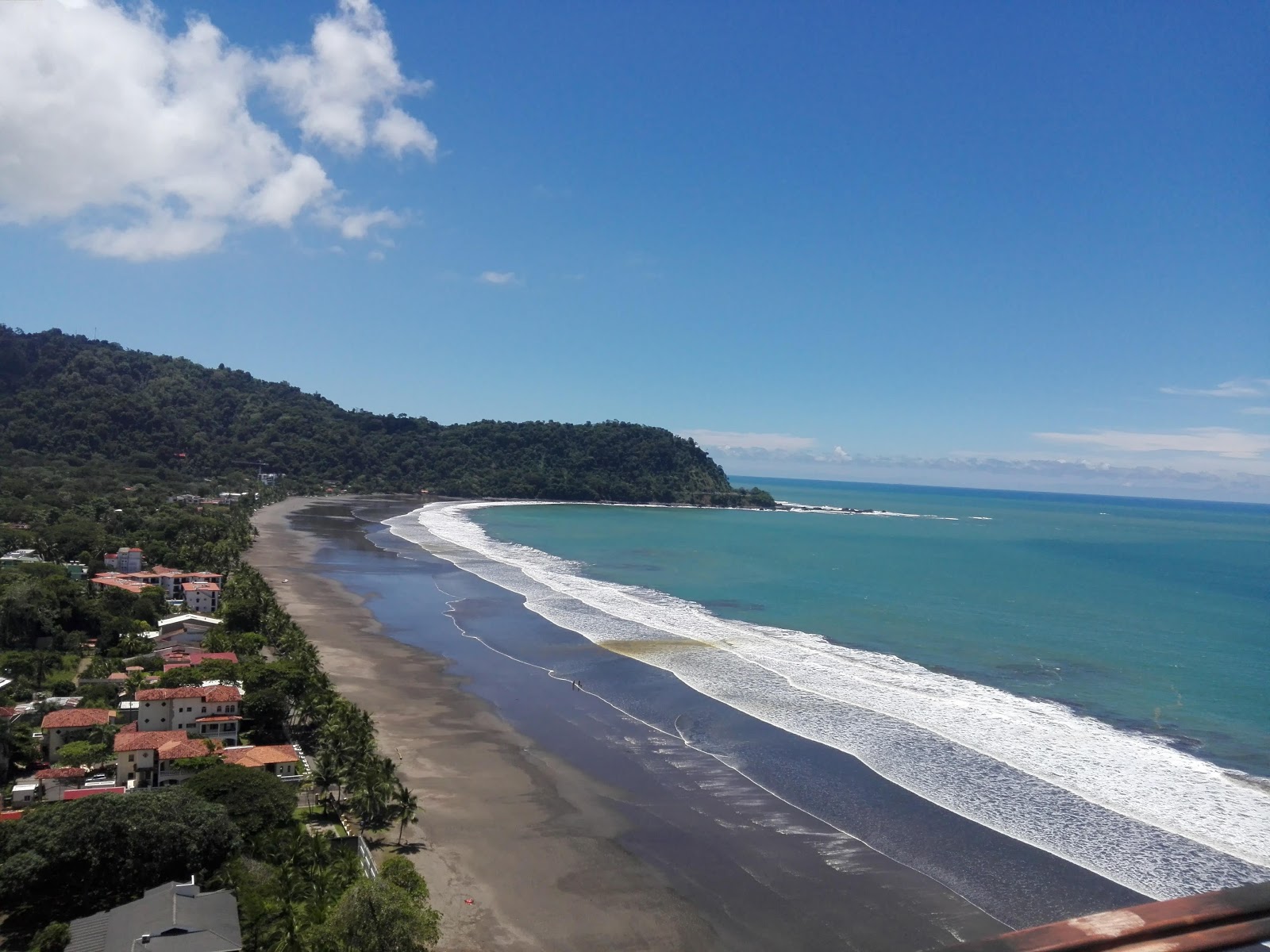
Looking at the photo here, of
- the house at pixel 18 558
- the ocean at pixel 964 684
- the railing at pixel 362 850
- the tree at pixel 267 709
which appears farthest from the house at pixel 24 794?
the house at pixel 18 558

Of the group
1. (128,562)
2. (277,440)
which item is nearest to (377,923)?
(128,562)

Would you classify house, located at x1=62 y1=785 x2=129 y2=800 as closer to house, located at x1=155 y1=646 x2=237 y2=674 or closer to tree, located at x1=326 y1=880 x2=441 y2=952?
house, located at x1=155 y1=646 x2=237 y2=674

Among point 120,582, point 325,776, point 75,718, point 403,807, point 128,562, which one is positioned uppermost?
point 128,562

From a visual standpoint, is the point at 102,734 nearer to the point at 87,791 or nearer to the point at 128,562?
the point at 87,791

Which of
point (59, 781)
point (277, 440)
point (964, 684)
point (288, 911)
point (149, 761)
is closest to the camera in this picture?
point (288, 911)

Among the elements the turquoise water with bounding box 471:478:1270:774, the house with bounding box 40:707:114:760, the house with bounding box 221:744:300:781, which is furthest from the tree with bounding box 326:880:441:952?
the turquoise water with bounding box 471:478:1270:774

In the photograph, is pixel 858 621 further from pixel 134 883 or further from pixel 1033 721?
pixel 134 883

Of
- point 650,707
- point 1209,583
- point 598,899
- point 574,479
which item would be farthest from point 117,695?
point 574,479
